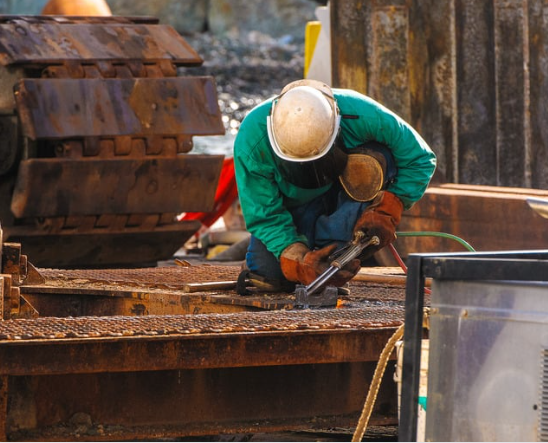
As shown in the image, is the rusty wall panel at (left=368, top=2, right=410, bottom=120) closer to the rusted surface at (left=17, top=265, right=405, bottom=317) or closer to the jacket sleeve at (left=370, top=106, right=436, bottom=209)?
the rusted surface at (left=17, top=265, right=405, bottom=317)

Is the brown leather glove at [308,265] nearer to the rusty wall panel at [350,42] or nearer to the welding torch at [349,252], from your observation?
the welding torch at [349,252]

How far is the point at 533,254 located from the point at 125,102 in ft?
17.4

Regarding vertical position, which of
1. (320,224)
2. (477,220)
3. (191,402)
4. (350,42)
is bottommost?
(191,402)

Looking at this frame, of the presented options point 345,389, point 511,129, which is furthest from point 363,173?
point 511,129

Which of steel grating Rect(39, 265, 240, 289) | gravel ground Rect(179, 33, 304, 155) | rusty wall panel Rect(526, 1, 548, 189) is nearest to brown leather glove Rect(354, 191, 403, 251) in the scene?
steel grating Rect(39, 265, 240, 289)

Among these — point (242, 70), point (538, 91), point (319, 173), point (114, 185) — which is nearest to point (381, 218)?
point (319, 173)

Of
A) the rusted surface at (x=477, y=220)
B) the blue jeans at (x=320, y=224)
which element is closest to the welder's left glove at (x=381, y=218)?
the blue jeans at (x=320, y=224)

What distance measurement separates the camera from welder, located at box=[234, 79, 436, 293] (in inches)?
235

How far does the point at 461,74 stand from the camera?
9672 millimetres

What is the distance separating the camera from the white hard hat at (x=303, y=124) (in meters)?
5.89

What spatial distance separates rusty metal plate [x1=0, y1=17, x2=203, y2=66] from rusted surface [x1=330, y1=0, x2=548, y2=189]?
1.36m

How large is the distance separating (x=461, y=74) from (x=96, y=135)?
2.72 meters

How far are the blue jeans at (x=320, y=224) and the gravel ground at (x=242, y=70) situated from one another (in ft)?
38.3

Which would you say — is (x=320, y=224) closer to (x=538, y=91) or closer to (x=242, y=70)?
(x=538, y=91)
